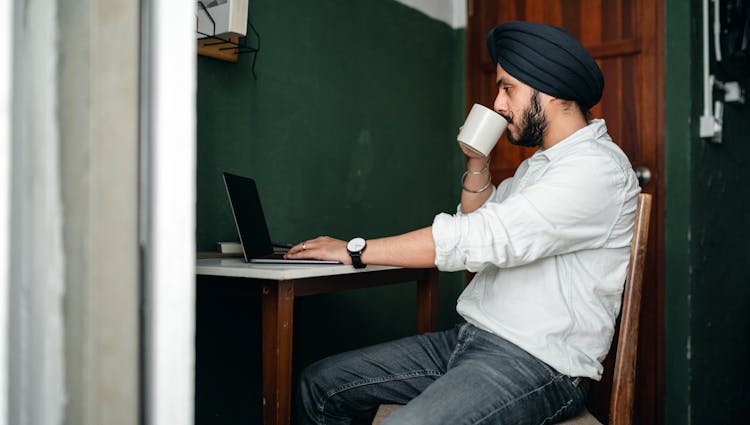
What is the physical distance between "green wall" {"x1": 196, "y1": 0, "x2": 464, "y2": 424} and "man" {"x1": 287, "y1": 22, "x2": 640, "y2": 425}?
0.42 m

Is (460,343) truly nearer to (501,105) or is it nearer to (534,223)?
(534,223)

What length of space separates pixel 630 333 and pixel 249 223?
0.91 m

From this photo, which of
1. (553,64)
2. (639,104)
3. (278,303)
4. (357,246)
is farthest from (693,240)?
(278,303)

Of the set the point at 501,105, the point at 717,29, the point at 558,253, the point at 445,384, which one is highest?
the point at 717,29

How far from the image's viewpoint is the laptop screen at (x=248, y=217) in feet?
5.15

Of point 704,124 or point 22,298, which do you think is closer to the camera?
point 22,298

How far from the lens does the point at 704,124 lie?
8.38ft

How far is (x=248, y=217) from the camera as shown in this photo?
1652mm

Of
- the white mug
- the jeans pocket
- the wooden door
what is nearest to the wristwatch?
the jeans pocket

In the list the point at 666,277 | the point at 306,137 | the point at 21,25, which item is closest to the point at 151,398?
the point at 21,25

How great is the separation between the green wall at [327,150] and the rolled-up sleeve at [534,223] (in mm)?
568

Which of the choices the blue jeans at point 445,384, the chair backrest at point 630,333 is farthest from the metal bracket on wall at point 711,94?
the blue jeans at point 445,384

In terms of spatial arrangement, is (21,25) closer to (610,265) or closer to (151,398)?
→ (151,398)

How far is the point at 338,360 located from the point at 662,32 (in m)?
1.93
